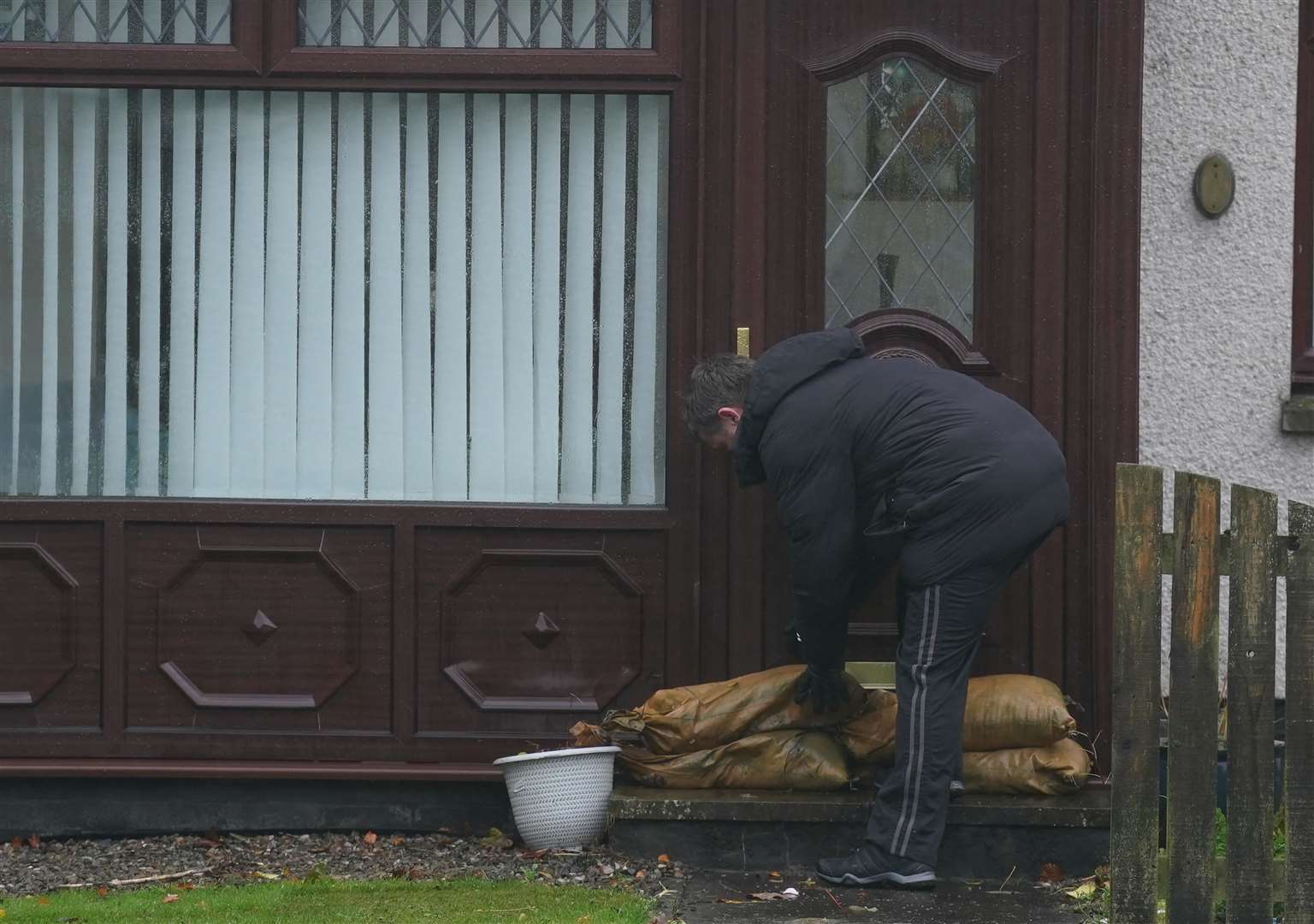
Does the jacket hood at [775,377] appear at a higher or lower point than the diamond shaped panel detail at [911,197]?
lower

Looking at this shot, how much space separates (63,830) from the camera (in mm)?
5844

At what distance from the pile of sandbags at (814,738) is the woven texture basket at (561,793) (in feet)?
0.40

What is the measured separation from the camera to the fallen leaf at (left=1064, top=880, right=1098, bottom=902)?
16.4ft

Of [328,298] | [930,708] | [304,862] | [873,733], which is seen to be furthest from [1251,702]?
[328,298]

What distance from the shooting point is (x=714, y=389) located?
5242 millimetres

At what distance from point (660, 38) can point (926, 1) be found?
0.92m


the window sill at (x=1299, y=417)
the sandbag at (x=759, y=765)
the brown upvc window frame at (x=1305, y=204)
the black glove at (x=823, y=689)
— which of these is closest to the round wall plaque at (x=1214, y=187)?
the brown upvc window frame at (x=1305, y=204)

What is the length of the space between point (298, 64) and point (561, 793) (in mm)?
2653

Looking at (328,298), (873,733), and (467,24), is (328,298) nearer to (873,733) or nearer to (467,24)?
(467,24)

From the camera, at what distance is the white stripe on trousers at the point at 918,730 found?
496cm

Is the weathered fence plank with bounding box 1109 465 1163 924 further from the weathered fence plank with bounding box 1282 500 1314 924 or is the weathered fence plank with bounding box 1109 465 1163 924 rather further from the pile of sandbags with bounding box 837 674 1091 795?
the pile of sandbags with bounding box 837 674 1091 795

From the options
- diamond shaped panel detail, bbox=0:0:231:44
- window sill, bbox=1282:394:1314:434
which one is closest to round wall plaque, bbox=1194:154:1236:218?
window sill, bbox=1282:394:1314:434

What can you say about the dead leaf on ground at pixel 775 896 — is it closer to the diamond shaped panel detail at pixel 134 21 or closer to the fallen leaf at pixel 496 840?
the fallen leaf at pixel 496 840

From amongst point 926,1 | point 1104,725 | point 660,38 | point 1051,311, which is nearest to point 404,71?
point 660,38
